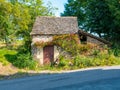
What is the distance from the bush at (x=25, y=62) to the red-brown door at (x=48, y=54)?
6.06 ft

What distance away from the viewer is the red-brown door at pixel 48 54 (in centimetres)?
3453

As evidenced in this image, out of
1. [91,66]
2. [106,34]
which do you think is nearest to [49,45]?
[91,66]

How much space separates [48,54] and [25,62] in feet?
11.9

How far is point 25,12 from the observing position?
4334cm

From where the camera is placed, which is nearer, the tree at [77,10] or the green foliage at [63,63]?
the green foliage at [63,63]

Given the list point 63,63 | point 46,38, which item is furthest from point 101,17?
point 63,63

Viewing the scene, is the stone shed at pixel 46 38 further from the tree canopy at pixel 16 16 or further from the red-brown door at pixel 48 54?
the tree canopy at pixel 16 16

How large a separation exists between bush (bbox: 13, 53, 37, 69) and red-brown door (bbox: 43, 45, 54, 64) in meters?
1.85

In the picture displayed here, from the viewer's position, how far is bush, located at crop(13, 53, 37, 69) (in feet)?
105

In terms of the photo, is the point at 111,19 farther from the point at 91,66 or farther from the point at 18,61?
the point at 18,61

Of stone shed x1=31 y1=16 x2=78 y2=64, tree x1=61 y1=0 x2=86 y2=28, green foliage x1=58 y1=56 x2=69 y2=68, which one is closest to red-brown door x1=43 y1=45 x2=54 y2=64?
stone shed x1=31 y1=16 x2=78 y2=64

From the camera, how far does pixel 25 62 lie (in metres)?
32.2

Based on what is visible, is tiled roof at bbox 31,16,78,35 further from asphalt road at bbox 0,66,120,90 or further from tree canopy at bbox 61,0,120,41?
asphalt road at bbox 0,66,120,90

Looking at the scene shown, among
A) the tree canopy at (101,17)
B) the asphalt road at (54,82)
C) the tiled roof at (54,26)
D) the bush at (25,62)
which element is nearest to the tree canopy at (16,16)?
the tiled roof at (54,26)
